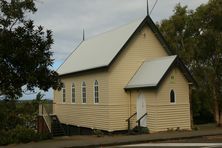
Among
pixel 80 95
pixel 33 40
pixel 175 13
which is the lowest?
pixel 80 95

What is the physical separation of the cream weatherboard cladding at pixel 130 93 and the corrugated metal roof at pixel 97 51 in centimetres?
23

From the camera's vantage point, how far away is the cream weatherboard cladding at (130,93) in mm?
27344

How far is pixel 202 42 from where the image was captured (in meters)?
33.8

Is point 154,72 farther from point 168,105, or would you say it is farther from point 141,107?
point 141,107

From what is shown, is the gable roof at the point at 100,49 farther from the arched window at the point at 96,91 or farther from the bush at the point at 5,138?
the bush at the point at 5,138

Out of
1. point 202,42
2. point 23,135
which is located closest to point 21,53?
point 23,135

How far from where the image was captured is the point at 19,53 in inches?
851

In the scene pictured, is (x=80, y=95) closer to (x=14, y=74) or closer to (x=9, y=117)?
(x=9, y=117)

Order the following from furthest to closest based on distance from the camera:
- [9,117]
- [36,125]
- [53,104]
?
[53,104] → [36,125] → [9,117]

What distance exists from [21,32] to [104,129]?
1001 centimetres

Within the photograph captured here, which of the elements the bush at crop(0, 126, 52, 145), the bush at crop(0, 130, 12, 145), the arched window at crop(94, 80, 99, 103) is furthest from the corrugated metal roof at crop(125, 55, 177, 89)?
the bush at crop(0, 130, 12, 145)

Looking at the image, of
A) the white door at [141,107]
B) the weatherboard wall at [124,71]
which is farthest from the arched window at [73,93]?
the white door at [141,107]

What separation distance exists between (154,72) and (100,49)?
22.3ft

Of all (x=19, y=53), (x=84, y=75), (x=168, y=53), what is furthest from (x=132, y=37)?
(x=19, y=53)
